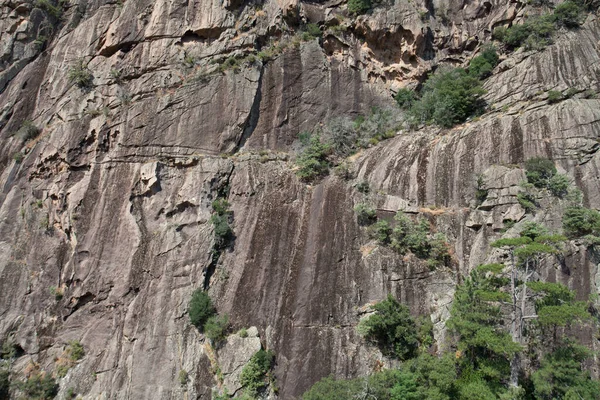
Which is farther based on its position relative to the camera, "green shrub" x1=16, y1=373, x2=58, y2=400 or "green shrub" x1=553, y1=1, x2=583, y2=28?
"green shrub" x1=553, y1=1, x2=583, y2=28

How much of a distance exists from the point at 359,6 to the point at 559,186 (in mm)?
20355

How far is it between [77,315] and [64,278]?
2.17 metres

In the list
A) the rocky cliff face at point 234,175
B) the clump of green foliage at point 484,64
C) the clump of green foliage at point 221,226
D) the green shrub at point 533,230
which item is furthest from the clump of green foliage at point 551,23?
the clump of green foliage at point 221,226

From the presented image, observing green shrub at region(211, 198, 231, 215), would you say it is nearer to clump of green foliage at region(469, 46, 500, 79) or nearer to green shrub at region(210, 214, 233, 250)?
green shrub at region(210, 214, 233, 250)

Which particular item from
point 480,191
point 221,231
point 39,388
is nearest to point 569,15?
point 480,191

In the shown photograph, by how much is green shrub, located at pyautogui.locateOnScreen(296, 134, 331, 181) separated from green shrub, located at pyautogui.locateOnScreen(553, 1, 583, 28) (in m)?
16.6

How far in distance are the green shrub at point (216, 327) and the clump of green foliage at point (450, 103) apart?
16291mm

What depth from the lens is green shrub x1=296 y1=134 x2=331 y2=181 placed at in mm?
23734

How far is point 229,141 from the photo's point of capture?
26.2 meters

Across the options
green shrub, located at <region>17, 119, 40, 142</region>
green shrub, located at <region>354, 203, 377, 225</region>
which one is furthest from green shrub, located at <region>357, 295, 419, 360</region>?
green shrub, located at <region>17, 119, 40, 142</region>

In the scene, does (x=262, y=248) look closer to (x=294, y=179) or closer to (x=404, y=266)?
(x=294, y=179)

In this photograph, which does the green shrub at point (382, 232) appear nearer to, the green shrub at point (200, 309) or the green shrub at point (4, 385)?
the green shrub at point (200, 309)

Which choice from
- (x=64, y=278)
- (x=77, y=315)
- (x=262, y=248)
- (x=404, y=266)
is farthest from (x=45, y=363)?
(x=404, y=266)

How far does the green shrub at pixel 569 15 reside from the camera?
2647cm
